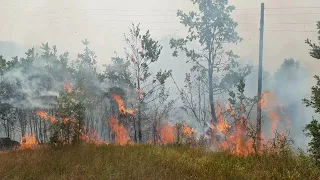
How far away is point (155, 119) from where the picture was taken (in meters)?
26.0

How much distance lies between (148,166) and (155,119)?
15602 mm

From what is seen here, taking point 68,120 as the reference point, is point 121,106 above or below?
above

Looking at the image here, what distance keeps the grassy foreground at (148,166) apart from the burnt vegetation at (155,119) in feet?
0.12

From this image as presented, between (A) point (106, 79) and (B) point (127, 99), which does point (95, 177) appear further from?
(A) point (106, 79)

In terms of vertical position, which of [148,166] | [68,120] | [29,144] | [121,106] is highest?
[121,106]

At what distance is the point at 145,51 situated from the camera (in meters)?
29.5

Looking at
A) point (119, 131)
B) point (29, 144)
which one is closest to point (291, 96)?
point (119, 131)

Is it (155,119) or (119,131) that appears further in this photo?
(119,131)

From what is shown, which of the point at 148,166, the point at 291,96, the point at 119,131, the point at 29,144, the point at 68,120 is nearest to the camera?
the point at 148,166

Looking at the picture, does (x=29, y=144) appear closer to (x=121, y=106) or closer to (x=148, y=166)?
(x=121, y=106)

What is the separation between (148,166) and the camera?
10.4 meters

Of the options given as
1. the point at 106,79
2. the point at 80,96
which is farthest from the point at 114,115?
the point at 80,96

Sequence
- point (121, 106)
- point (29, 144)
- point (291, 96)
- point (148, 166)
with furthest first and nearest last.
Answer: point (291, 96)
point (121, 106)
point (29, 144)
point (148, 166)

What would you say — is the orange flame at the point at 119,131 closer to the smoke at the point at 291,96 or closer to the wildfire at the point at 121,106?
the wildfire at the point at 121,106
